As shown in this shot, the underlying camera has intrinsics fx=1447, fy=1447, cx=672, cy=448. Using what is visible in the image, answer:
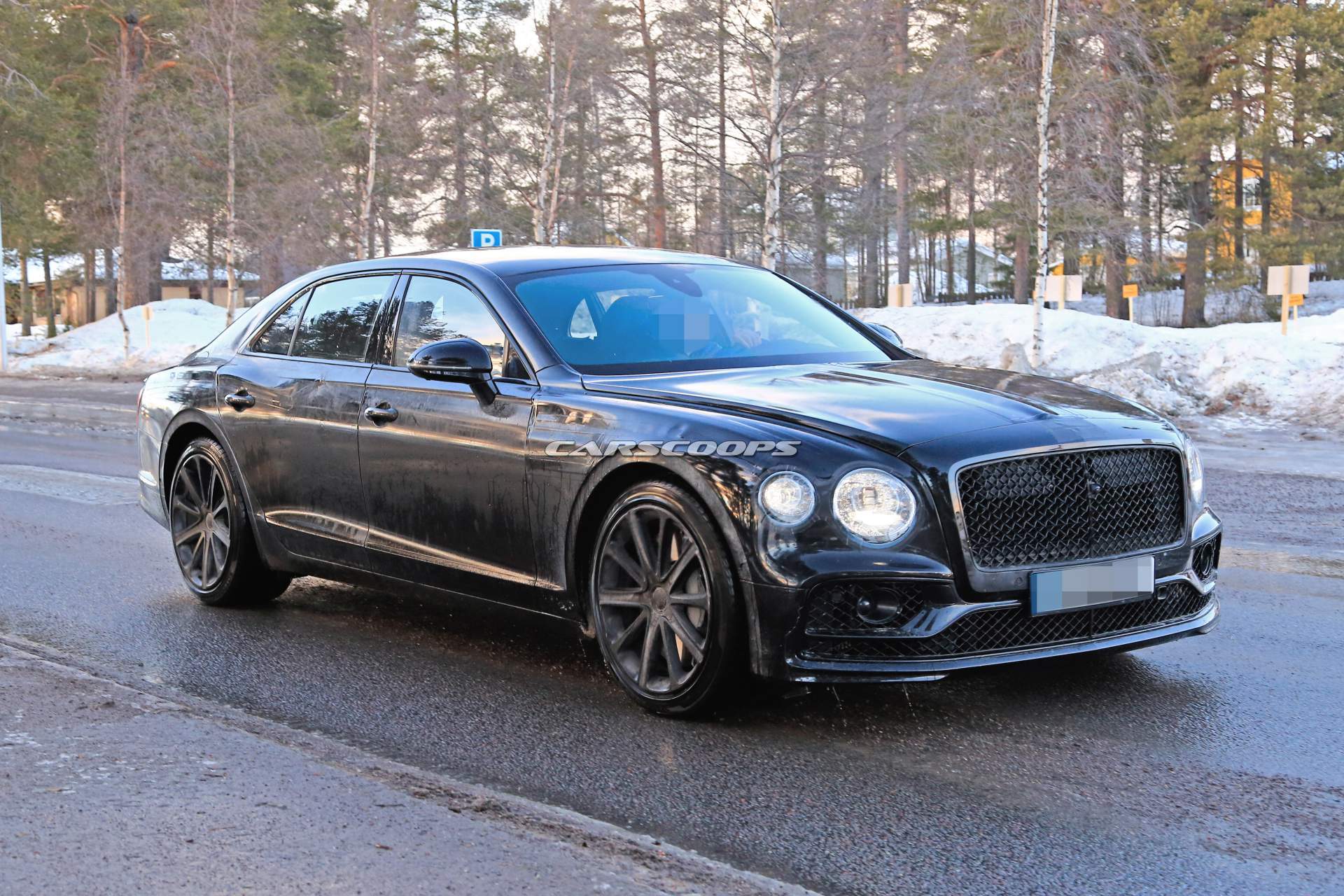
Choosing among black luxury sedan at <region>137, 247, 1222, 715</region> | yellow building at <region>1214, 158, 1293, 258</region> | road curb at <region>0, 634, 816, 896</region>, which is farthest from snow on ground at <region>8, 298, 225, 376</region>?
yellow building at <region>1214, 158, 1293, 258</region>

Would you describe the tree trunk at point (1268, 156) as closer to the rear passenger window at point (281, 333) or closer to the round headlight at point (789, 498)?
the rear passenger window at point (281, 333)

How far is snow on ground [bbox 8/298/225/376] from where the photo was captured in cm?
3716

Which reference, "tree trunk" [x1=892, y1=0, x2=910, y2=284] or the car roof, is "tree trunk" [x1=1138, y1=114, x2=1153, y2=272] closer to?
"tree trunk" [x1=892, y1=0, x2=910, y2=284]

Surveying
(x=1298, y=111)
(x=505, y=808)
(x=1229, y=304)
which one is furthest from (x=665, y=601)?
(x=1229, y=304)

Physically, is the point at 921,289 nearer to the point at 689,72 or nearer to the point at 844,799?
the point at 689,72

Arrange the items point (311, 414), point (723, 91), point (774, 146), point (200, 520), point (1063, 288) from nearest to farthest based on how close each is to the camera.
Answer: point (311, 414) < point (200, 520) < point (774, 146) < point (723, 91) < point (1063, 288)

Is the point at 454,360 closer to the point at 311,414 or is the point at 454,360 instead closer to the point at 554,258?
the point at 554,258

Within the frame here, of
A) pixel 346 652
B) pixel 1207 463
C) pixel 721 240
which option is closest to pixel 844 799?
pixel 346 652

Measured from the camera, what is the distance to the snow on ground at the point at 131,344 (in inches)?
1463

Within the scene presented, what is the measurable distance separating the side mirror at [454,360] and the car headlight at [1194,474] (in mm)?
2507

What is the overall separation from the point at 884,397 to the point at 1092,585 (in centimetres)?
92

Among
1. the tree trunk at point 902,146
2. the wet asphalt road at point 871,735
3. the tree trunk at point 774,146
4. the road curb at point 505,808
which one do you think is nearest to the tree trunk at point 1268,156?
the tree trunk at point 902,146

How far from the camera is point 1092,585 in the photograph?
4613 mm

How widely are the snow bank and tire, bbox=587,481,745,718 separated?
41.1 feet
